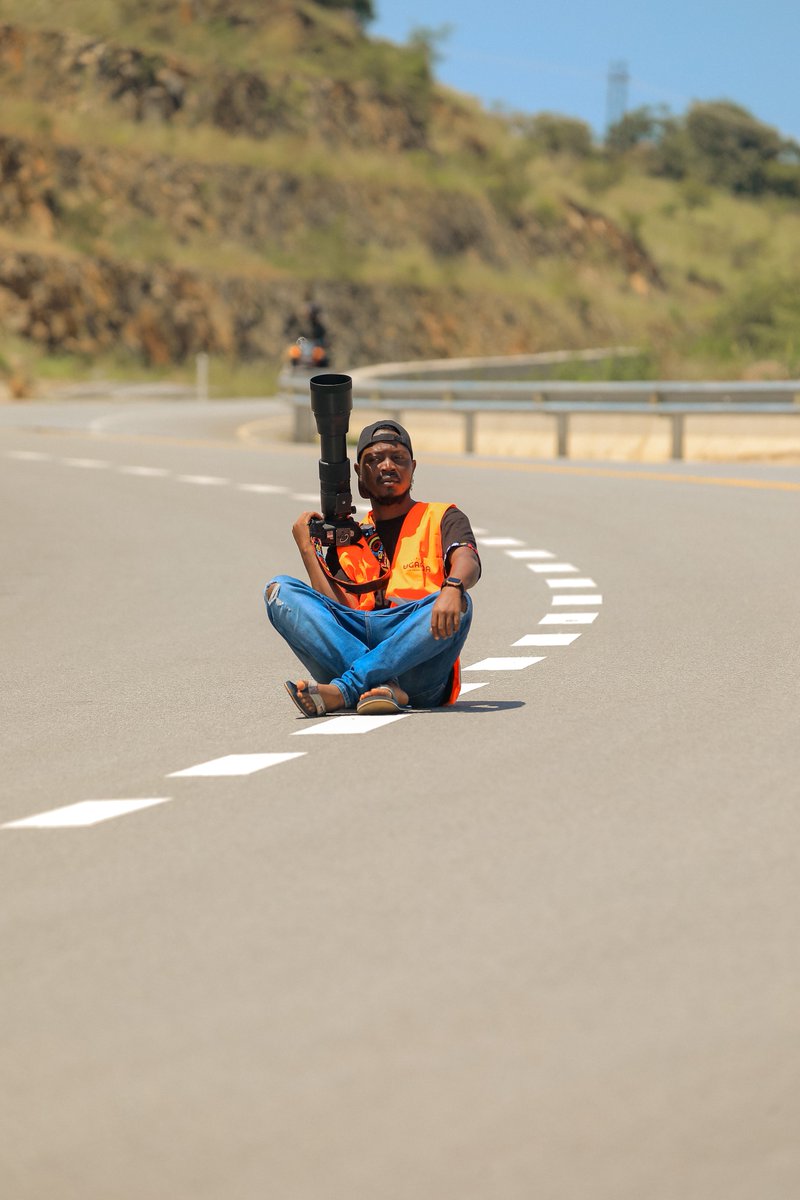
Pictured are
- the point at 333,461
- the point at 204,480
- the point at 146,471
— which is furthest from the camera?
the point at 146,471

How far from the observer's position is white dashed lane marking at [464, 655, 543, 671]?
39.0ft

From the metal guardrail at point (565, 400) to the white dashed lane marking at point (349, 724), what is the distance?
21308 millimetres

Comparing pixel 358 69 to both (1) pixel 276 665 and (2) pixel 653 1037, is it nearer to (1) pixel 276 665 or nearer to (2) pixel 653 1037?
(1) pixel 276 665

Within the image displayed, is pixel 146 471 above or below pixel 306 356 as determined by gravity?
below

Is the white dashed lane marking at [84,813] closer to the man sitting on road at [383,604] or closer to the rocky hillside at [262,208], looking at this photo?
the man sitting on road at [383,604]

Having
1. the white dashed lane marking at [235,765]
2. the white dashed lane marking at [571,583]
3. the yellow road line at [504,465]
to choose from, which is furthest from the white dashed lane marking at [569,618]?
the yellow road line at [504,465]

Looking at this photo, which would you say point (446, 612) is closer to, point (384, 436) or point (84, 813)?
point (384, 436)

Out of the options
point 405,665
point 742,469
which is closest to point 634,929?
point 405,665

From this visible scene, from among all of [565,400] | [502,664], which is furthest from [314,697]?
[565,400]

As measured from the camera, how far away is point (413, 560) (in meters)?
10.2

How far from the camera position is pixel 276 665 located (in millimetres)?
12414

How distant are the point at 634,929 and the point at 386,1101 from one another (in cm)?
151

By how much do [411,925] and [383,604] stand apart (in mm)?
4201

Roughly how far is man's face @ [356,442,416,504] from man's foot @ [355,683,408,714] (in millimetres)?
808
